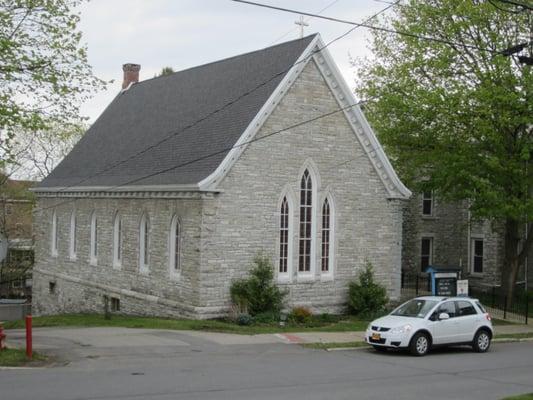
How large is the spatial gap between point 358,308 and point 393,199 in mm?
4481

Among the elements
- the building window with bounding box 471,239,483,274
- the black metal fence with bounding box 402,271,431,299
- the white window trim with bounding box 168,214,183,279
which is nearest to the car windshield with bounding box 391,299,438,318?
the white window trim with bounding box 168,214,183,279

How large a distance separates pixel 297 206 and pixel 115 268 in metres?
9.29

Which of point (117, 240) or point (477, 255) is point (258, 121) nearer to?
point (117, 240)

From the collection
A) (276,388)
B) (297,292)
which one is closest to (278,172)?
(297,292)

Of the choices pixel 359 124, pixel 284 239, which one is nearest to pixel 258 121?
pixel 284 239

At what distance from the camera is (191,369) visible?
1616 centimetres

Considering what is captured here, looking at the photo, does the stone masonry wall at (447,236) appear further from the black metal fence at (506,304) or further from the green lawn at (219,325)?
the green lawn at (219,325)

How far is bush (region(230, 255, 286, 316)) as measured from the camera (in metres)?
24.9

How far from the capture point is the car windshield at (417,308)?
20.3m

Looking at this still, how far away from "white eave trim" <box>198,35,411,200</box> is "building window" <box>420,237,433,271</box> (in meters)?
15.6

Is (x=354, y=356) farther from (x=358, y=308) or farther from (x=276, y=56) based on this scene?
(x=276, y=56)

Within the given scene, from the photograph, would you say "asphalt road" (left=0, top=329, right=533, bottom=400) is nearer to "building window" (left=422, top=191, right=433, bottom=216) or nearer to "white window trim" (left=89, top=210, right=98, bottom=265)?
"white window trim" (left=89, top=210, right=98, bottom=265)

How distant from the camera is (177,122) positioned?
31.0 m

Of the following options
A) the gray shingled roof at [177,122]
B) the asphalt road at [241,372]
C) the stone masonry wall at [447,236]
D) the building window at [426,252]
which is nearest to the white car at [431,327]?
the asphalt road at [241,372]
